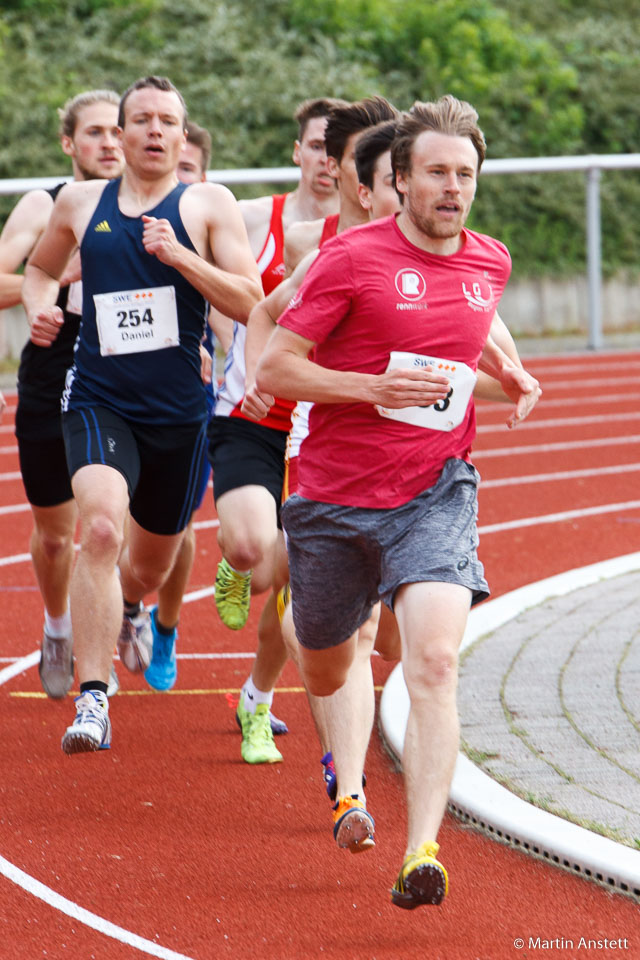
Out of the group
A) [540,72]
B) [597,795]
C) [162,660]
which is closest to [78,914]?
[597,795]

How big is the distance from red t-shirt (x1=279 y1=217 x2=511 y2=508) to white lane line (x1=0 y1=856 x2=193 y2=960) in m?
1.24

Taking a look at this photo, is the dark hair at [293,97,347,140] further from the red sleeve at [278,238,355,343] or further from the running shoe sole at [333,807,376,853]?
the running shoe sole at [333,807,376,853]

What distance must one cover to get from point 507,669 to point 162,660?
1.46 metres

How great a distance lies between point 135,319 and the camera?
5.63 meters

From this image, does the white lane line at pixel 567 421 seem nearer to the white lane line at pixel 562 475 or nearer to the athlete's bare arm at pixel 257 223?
the white lane line at pixel 562 475

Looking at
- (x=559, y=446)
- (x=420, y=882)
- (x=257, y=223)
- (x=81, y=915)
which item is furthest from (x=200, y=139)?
(x=559, y=446)

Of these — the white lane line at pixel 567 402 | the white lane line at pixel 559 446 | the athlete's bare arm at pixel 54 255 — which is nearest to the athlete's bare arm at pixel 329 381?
the athlete's bare arm at pixel 54 255

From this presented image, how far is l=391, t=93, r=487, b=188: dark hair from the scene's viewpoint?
4.19 meters

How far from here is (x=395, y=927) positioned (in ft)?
13.1

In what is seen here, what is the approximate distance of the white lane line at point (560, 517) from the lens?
10008 mm

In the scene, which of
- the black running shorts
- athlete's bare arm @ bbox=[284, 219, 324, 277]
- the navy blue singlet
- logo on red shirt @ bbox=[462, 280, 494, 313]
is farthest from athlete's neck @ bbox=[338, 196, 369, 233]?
logo on red shirt @ bbox=[462, 280, 494, 313]

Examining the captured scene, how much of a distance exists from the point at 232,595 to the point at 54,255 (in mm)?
1488

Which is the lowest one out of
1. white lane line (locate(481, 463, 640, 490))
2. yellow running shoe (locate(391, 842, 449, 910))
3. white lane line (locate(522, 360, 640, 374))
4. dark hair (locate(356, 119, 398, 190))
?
white lane line (locate(522, 360, 640, 374))

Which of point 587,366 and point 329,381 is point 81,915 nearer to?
point 329,381
